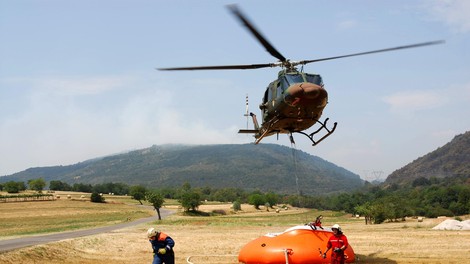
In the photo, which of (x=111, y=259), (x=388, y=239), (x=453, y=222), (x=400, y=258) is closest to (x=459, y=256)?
(x=400, y=258)


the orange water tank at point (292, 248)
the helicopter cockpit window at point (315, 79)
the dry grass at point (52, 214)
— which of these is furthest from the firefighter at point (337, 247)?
the dry grass at point (52, 214)

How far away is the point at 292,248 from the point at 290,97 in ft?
19.5

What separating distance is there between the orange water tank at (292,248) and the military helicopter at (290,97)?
4.55 m

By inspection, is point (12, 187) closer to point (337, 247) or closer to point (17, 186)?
point (17, 186)

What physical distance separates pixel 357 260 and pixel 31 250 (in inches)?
651

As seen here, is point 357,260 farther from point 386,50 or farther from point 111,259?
point 111,259

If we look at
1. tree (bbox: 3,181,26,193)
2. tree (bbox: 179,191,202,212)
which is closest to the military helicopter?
tree (bbox: 179,191,202,212)

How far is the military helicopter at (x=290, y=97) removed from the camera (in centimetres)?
1764

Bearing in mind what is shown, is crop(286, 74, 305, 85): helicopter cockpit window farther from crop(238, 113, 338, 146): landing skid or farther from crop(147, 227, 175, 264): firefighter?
crop(147, 227, 175, 264): firefighter

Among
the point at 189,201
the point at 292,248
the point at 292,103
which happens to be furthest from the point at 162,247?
the point at 189,201

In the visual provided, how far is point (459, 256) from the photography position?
21156mm

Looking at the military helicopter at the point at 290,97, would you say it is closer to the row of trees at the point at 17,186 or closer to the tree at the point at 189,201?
the tree at the point at 189,201

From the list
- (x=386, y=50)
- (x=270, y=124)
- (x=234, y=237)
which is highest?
(x=386, y=50)

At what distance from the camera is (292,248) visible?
57.8ft
